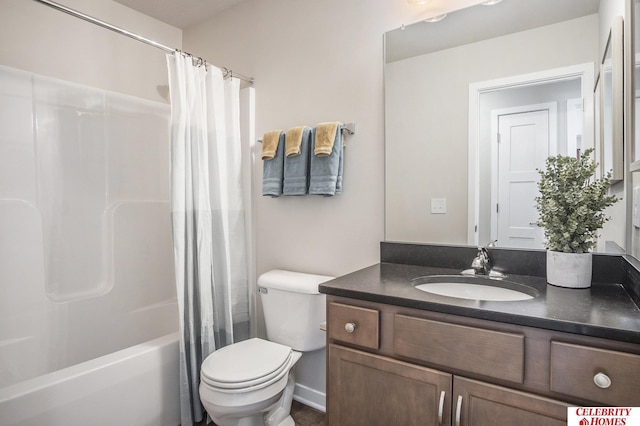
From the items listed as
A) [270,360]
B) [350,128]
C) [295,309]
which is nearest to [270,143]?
[350,128]

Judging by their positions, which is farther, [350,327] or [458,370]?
[350,327]

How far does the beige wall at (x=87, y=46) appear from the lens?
190 centimetres

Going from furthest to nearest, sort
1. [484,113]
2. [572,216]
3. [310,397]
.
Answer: [310,397]
[484,113]
[572,216]

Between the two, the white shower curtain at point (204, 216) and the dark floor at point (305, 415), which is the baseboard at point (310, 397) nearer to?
the dark floor at point (305, 415)

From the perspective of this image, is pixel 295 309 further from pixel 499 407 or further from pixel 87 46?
Result: pixel 87 46

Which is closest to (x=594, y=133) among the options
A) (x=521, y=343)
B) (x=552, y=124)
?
(x=552, y=124)

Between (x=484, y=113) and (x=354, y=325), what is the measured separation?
3.52ft

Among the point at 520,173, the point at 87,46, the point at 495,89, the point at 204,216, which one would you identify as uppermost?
the point at 87,46

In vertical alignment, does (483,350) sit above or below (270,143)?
below

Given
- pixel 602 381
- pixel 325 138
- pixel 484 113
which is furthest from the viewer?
pixel 325 138

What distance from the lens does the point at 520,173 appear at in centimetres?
141

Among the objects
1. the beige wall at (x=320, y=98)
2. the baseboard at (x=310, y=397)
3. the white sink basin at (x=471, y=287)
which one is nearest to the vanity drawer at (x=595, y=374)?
the white sink basin at (x=471, y=287)

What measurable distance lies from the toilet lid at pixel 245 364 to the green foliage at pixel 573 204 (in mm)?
1207

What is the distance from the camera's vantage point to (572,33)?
1.32 meters
